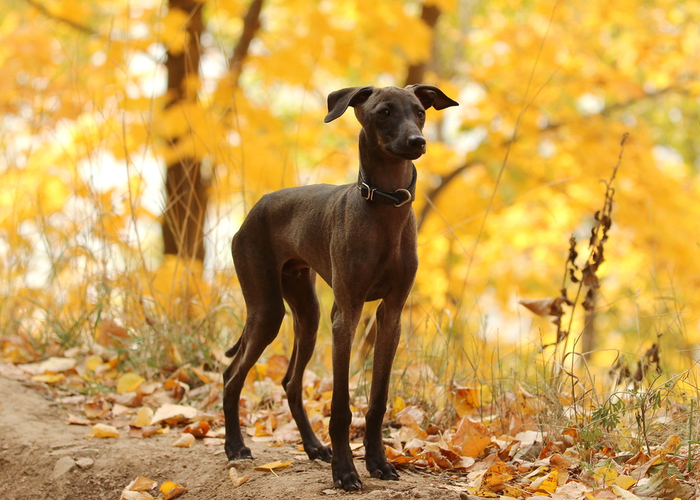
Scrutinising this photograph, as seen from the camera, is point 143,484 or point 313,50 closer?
point 143,484

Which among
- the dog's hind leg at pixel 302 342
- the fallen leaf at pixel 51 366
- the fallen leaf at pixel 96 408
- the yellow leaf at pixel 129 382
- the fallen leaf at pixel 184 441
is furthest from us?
the fallen leaf at pixel 51 366

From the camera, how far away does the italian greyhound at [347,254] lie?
2389 mm

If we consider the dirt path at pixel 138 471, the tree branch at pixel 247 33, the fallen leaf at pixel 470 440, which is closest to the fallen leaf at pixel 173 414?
the dirt path at pixel 138 471

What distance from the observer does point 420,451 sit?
2.93m

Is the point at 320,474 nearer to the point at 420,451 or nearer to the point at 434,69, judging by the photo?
the point at 420,451

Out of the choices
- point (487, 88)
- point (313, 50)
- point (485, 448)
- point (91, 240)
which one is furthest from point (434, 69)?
point (485, 448)

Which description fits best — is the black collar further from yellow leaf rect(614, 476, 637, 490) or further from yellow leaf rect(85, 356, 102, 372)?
yellow leaf rect(85, 356, 102, 372)

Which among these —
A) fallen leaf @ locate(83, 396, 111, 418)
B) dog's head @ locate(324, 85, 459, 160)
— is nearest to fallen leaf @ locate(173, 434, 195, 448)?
fallen leaf @ locate(83, 396, 111, 418)

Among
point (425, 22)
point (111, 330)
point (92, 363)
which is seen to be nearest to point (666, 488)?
point (92, 363)

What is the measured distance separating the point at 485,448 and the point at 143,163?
2.80 metres

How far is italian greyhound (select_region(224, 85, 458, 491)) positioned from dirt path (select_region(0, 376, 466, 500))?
0.41 feet

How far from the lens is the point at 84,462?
298 centimetres

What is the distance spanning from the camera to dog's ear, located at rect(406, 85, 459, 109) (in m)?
2.58

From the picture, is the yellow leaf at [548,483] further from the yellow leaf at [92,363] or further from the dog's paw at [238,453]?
the yellow leaf at [92,363]
